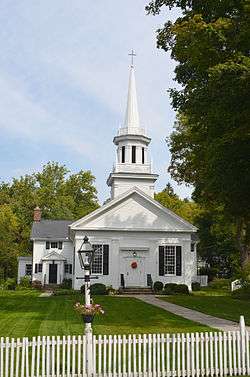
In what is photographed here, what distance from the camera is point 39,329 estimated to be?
1731cm

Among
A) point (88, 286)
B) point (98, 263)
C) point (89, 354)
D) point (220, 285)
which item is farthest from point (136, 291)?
point (89, 354)

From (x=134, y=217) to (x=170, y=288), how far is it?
21.5 ft

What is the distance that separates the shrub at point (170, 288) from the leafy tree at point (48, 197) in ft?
109

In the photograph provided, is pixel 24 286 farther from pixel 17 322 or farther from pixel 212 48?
pixel 212 48

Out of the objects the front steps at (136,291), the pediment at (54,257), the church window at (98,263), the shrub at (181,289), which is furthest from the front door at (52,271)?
the shrub at (181,289)

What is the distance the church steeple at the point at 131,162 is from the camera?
4703 cm

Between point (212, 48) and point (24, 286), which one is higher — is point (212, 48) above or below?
above

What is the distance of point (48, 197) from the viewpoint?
261 ft

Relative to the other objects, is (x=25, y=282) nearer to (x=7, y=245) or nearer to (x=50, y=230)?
(x=50, y=230)

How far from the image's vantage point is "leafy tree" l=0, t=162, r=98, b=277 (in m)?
74.4

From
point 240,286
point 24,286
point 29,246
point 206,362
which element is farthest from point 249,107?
point 29,246

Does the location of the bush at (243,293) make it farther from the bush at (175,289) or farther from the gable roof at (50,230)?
the gable roof at (50,230)

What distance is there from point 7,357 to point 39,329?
6.47m

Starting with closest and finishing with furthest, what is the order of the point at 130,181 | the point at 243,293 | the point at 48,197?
the point at 243,293 < the point at 130,181 < the point at 48,197
